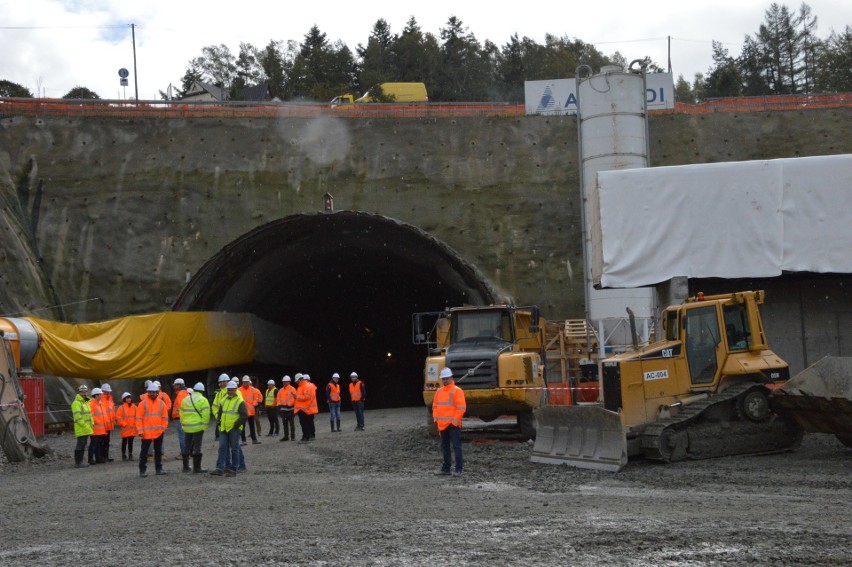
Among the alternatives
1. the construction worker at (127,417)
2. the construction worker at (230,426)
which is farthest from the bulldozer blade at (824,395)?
the construction worker at (127,417)

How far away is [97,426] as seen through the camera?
17.8 metres

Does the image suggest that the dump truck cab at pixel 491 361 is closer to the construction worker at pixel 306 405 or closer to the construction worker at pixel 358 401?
the construction worker at pixel 306 405

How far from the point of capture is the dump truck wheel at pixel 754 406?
14.3 meters

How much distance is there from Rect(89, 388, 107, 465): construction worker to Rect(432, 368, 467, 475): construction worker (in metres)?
7.59

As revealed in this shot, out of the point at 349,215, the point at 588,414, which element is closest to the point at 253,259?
the point at 349,215

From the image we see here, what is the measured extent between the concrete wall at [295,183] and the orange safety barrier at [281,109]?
37 centimetres

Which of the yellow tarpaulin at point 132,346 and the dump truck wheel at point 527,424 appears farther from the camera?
the yellow tarpaulin at point 132,346

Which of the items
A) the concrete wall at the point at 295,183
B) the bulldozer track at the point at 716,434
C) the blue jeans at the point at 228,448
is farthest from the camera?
the concrete wall at the point at 295,183

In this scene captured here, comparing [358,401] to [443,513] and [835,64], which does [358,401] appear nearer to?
[443,513]

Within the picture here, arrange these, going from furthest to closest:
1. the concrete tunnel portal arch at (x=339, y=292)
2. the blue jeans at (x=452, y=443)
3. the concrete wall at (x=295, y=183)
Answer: the concrete wall at (x=295, y=183) → the concrete tunnel portal arch at (x=339, y=292) → the blue jeans at (x=452, y=443)

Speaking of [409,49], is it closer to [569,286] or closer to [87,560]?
[569,286]

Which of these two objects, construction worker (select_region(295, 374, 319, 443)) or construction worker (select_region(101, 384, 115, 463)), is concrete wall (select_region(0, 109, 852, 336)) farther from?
construction worker (select_region(101, 384, 115, 463))

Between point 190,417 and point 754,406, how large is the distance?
8848mm

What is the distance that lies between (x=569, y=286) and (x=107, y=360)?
13.9m
